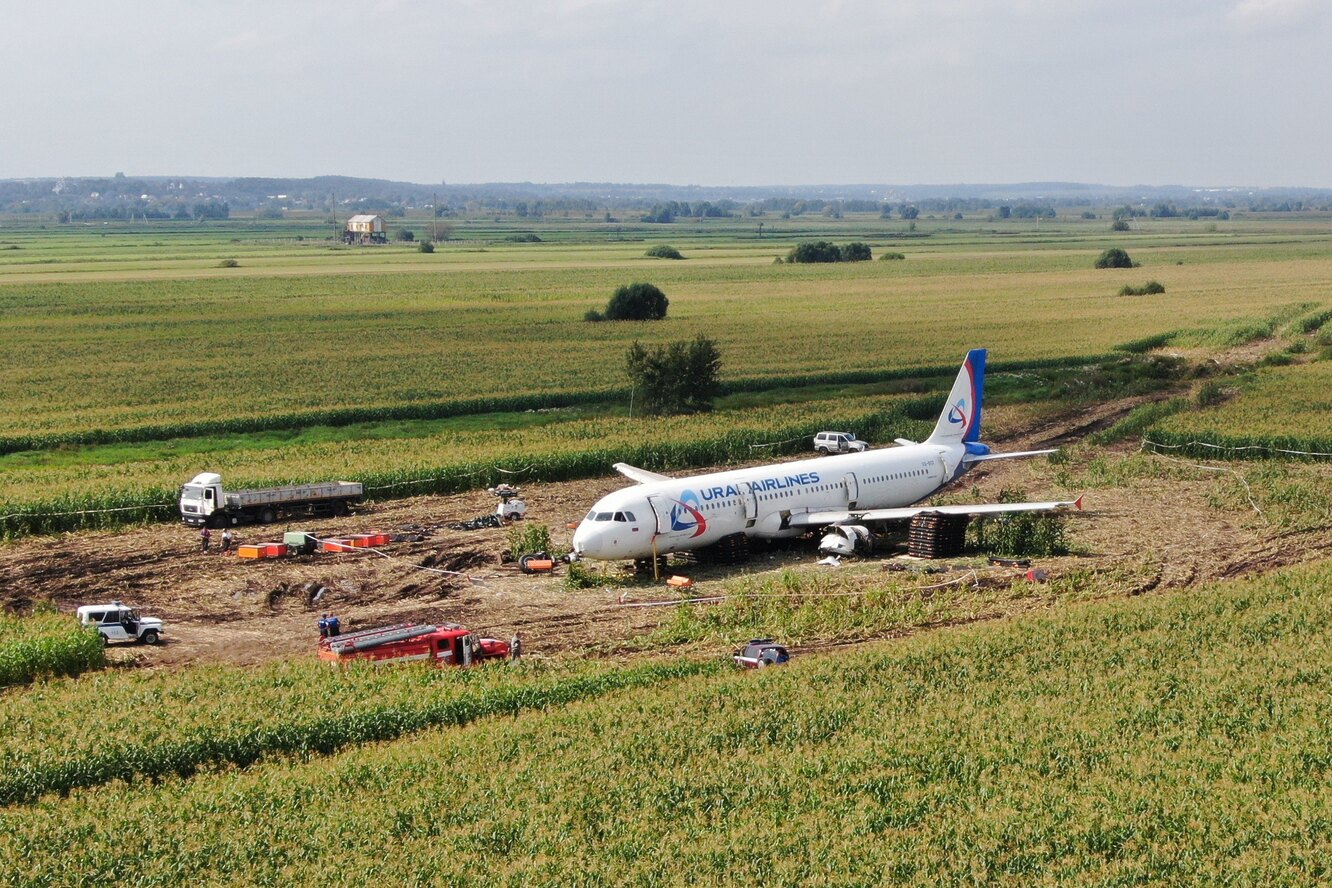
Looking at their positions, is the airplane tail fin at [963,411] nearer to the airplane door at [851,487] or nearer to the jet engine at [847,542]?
the airplane door at [851,487]

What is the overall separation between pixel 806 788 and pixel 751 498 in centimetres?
2313

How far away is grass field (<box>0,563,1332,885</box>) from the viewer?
90.1 feet

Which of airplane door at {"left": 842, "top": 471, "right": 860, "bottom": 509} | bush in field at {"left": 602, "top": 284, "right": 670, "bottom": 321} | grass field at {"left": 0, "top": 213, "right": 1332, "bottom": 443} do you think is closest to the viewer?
airplane door at {"left": 842, "top": 471, "right": 860, "bottom": 509}

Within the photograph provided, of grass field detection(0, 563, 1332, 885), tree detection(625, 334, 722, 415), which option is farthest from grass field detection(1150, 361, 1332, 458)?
grass field detection(0, 563, 1332, 885)

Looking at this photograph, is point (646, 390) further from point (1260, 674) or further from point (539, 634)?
point (1260, 674)

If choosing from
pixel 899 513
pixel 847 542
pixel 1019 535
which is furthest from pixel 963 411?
pixel 847 542

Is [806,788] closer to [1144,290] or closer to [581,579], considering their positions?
[581,579]

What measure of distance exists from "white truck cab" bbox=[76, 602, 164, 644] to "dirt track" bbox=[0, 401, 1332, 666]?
0.53m

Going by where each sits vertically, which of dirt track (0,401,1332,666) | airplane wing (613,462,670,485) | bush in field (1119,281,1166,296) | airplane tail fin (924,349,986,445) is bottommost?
dirt track (0,401,1332,666)

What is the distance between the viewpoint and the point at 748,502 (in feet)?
175

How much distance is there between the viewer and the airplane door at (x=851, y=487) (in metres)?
56.7

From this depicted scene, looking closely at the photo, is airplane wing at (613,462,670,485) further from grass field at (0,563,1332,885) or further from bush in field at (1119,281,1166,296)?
bush in field at (1119,281,1166,296)

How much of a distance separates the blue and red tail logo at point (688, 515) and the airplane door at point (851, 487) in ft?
24.3

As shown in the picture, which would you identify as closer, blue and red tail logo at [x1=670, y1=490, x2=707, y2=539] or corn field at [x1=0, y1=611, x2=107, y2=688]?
corn field at [x1=0, y1=611, x2=107, y2=688]
